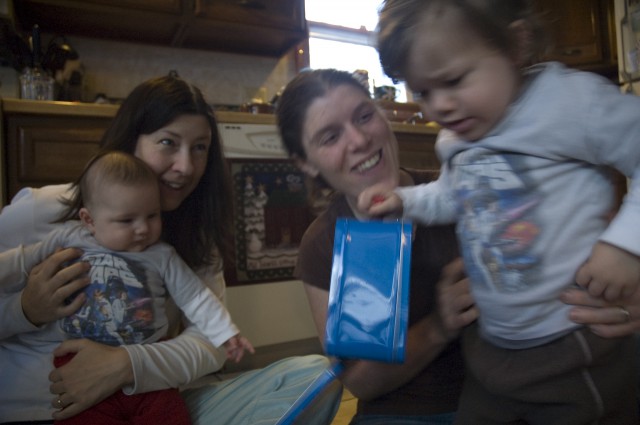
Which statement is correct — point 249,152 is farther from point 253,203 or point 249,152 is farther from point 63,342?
point 63,342

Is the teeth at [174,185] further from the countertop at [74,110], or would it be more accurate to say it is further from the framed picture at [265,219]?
Result: the framed picture at [265,219]

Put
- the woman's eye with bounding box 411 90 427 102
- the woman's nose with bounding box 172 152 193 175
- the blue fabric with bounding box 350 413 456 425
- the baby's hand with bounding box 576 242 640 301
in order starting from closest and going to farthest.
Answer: the baby's hand with bounding box 576 242 640 301
the woman's eye with bounding box 411 90 427 102
the blue fabric with bounding box 350 413 456 425
the woman's nose with bounding box 172 152 193 175

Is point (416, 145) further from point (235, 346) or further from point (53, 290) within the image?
point (53, 290)

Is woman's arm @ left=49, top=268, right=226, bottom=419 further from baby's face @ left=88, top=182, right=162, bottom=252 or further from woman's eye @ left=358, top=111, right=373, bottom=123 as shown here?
woman's eye @ left=358, top=111, right=373, bottom=123

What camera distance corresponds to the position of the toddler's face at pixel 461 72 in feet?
1.94

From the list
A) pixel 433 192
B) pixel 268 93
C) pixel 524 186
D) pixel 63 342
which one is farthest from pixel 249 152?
pixel 524 186

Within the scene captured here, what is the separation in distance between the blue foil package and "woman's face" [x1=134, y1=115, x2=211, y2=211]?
0.57 m

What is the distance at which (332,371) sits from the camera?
607mm

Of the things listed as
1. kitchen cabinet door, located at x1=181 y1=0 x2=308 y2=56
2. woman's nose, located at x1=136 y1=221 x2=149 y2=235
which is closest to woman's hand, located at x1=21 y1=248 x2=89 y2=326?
woman's nose, located at x1=136 y1=221 x2=149 y2=235

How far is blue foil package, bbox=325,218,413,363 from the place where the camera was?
1.86ft

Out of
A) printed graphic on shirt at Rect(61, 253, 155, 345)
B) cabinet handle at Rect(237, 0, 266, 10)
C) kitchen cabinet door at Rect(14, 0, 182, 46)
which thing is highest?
cabinet handle at Rect(237, 0, 266, 10)

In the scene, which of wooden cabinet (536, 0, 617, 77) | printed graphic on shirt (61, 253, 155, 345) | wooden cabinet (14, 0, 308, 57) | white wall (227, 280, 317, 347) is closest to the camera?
printed graphic on shirt (61, 253, 155, 345)

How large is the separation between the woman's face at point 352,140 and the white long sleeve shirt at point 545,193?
0.25m

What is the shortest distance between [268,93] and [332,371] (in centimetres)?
247
